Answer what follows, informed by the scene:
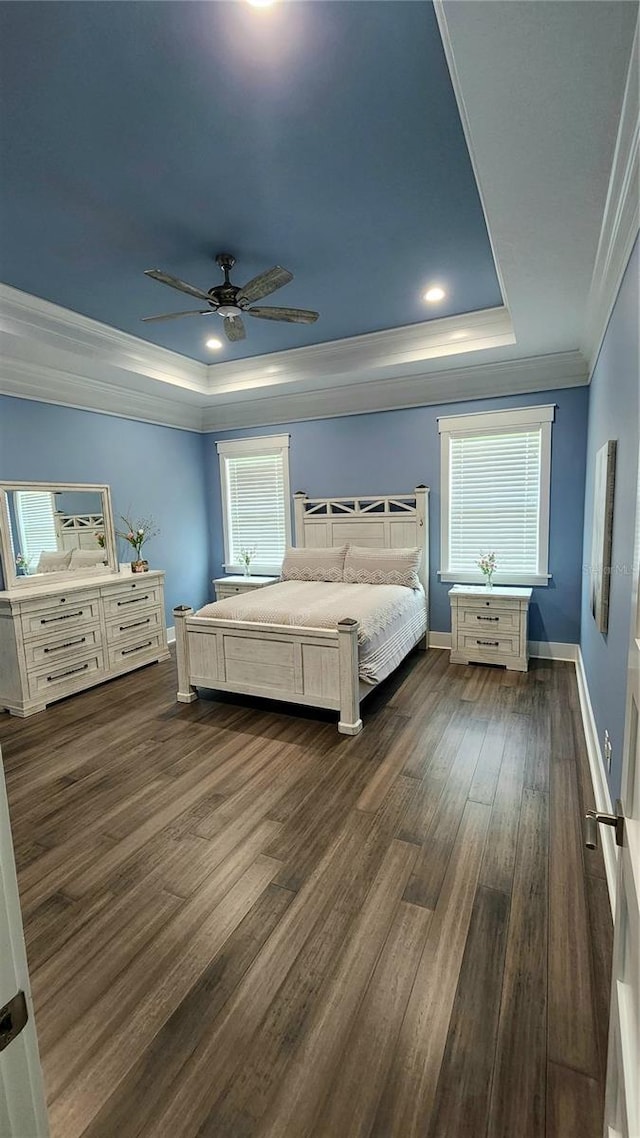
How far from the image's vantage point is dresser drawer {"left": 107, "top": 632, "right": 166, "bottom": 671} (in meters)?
4.52

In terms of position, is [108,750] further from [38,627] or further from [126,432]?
[126,432]

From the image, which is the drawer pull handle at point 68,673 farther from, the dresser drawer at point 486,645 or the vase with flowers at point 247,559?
the dresser drawer at point 486,645

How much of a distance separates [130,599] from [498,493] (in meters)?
3.68

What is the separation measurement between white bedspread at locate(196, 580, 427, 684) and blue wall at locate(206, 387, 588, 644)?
0.97 m

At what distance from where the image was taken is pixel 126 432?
5.22 m

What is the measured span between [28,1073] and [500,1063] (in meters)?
1.34

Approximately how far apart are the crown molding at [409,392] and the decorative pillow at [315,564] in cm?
156

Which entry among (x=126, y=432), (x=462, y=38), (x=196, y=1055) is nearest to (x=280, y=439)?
(x=126, y=432)

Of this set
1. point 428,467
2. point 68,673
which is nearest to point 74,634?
point 68,673

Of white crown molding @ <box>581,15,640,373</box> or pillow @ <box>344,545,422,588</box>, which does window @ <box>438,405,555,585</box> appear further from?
white crown molding @ <box>581,15,640,373</box>

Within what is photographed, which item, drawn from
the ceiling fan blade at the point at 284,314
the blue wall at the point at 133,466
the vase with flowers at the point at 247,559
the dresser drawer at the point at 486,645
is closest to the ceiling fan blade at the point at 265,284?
the ceiling fan blade at the point at 284,314

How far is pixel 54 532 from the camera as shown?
4.45 metres

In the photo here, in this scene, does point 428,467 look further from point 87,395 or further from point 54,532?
point 54,532

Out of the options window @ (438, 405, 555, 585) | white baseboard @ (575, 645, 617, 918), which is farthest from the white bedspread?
white baseboard @ (575, 645, 617, 918)
